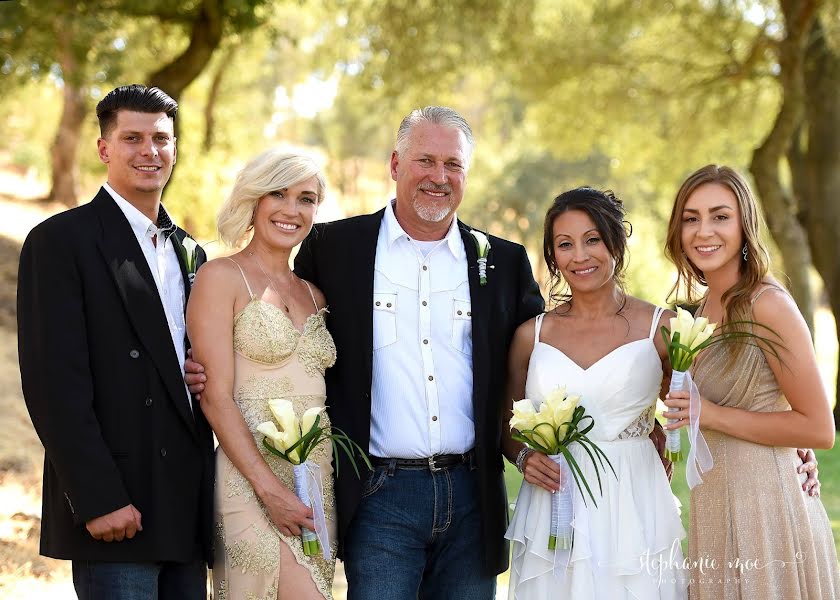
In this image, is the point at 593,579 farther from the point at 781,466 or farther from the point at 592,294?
the point at 592,294

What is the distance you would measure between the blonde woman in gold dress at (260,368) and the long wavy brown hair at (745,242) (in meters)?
1.68

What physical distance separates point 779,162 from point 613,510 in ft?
38.3

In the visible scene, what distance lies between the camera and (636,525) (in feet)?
14.9

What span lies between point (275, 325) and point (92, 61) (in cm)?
1200

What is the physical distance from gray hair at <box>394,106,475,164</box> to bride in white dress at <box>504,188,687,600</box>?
604 millimetres

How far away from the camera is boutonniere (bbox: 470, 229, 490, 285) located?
16.4 ft

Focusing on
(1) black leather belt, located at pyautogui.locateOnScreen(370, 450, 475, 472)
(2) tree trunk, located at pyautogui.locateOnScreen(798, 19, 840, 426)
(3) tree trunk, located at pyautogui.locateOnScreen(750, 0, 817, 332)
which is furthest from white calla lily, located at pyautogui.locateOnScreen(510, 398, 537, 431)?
(2) tree trunk, located at pyautogui.locateOnScreen(798, 19, 840, 426)

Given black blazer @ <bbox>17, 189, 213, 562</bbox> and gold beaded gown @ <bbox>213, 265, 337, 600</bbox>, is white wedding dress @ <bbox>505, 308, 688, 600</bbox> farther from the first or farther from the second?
black blazer @ <bbox>17, 189, 213, 562</bbox>

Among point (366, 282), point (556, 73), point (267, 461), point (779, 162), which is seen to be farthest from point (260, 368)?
point (556, 73)

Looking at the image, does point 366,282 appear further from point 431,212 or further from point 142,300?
point 142,300

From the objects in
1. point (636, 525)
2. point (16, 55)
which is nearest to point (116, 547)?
point (636, 525)

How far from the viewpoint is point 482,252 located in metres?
5.04

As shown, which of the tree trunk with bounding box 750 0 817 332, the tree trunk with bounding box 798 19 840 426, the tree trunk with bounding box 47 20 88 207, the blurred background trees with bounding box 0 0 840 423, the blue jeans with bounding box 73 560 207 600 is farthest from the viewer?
the tree trunk with bounding box 47 20 88 207

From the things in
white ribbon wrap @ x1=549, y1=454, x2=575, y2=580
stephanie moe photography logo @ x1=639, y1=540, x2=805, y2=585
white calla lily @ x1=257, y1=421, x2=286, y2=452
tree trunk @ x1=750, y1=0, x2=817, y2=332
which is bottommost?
stephanie moe photography logo @ x1=639, y1=540, x2=805, y2=585
